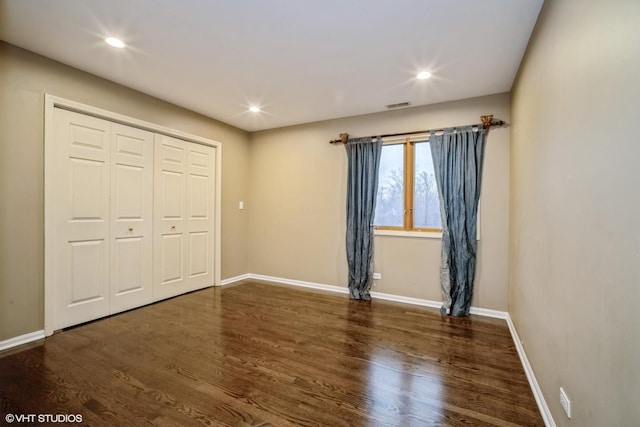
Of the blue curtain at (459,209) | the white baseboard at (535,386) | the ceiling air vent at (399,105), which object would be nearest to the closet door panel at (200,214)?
the ceiling air vent at (399,105)

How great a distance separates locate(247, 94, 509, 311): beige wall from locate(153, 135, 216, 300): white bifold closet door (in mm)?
876

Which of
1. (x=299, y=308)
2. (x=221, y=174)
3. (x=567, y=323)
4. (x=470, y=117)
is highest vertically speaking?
(x=470, y=117)

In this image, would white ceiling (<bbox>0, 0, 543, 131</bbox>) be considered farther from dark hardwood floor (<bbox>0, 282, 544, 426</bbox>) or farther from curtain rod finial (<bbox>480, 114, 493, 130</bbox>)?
dark hardwood floor (<bbox>0, 282, 544, 426</bbox>)

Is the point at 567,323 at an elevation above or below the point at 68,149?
below

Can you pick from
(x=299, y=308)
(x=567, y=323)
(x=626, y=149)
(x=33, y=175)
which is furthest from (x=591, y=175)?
(x=33, y=175)

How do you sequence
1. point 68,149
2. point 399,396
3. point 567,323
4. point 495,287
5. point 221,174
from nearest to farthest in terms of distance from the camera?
point 567,323, point 399,396, point 68,149, point 495,287, point 221,174

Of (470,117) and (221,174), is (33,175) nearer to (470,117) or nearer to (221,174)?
(221,174)

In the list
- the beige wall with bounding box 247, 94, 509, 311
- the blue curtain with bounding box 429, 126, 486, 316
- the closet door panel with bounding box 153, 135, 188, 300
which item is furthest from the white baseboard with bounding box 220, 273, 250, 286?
the blue curtain with bounding box 429, 126, 486, 316

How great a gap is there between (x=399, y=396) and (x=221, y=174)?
3.79 meters

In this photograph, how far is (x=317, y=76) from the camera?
2.96 metres

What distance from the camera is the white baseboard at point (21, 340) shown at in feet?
7.91

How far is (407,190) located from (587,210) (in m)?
2.63

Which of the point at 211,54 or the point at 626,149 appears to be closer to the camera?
the point at 626,149

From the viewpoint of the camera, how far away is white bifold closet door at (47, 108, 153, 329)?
2797 millimetres
